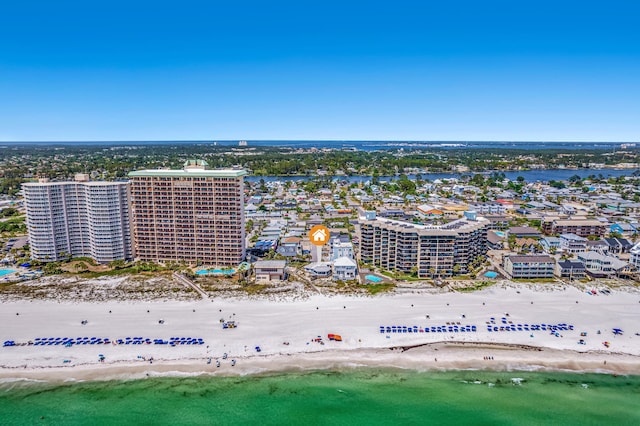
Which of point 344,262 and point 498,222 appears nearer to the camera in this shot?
point 344,262

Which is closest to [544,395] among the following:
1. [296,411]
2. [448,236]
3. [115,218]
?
[296,411]

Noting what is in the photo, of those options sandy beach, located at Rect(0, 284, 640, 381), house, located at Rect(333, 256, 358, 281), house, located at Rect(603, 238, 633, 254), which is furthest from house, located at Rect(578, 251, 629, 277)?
house, located at Rect(333, 256, 358, 281)

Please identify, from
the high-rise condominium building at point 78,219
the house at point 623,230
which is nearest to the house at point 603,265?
the house at point 623,230

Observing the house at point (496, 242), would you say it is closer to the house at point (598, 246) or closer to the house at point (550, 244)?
the house at point (550, 244)

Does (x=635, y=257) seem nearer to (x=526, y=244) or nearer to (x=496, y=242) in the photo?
(x=526, y=244)

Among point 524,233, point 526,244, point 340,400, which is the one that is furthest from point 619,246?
point 340,400

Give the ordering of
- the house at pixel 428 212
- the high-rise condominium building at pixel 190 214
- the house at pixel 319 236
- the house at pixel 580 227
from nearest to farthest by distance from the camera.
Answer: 1. the high-rise condominium building at pixel 190 214
2. the house at pixel 319 236
3. the house at pixel 580 227
4. the house at pixel 428 212

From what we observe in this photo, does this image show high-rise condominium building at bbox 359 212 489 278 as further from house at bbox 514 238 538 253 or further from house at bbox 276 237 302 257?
house at bbox 514 238 538 253
